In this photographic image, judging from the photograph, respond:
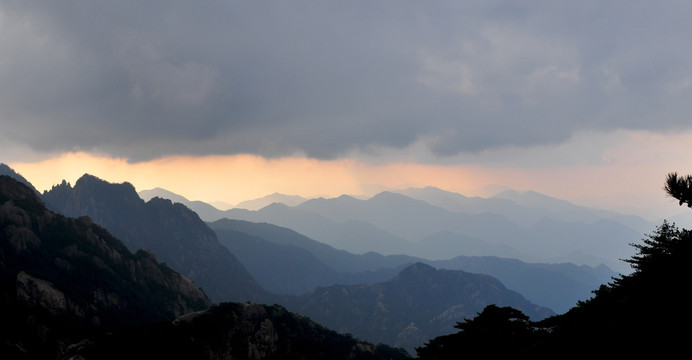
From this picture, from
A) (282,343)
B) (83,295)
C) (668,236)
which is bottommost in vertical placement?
(282,343)

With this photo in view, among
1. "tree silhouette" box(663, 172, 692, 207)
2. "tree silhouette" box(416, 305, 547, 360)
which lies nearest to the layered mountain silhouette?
"tree silhouette" box(416, 305, 547, 360)

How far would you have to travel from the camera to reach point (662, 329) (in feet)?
62.3

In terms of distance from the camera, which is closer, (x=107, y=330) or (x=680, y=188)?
(x=680, y=188)

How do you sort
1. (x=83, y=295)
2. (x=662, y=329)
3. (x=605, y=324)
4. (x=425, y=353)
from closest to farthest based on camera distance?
(x=662, y=329) < (x=605, y=324) < (x=425, y=353) < (x=83, y=295)

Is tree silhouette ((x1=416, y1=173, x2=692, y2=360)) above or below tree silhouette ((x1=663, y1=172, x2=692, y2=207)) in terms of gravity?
below

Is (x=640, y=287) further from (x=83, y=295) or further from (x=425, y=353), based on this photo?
(x=83, y=295)

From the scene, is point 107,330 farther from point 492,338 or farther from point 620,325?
point 620,325

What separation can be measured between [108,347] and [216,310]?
60.8m

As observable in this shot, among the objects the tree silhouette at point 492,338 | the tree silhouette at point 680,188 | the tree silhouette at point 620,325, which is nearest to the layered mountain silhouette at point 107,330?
the tree silhouette at point 492,338

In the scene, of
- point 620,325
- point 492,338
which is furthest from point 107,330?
point 620,325

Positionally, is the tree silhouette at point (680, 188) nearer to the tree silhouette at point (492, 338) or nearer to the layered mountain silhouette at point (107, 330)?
the tree silhouette at point (492, 338)

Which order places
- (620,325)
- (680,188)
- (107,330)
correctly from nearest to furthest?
(620,325), (680,188), (107,330)

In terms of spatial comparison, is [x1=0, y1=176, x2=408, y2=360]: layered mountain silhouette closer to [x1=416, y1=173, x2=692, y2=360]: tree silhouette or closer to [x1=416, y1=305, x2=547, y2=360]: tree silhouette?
[x1=416, y1=305, x2=547, y2=360]: tree silhouette

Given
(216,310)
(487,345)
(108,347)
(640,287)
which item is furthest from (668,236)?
(216,310)
